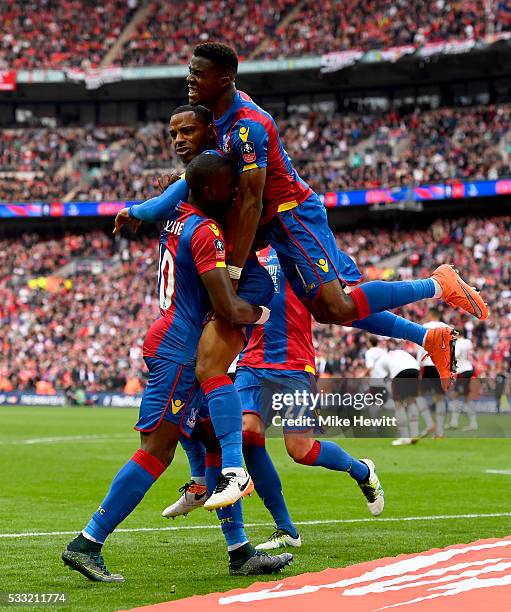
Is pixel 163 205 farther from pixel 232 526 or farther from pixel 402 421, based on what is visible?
pixel 402 421

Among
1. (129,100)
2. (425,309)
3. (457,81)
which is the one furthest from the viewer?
(129,100)

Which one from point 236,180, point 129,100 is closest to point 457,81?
→ point 129,100

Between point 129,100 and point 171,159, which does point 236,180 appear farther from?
point 129,100

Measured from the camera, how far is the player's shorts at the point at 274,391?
713 centimetres

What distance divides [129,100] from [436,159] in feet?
51.7

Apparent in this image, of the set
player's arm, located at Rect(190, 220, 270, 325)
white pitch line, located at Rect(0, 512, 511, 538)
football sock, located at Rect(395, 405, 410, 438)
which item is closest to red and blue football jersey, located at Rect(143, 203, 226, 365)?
player's arm, located at Rect(190, 220, 270, 325)

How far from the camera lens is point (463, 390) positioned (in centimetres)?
1838

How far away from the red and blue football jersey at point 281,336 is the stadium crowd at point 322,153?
28.6 m

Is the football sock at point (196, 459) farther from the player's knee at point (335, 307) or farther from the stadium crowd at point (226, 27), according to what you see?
the stadium crowd at point (226, 27)

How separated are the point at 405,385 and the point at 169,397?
1079 cm

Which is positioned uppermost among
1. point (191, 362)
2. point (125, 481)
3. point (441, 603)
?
point (191, 362)

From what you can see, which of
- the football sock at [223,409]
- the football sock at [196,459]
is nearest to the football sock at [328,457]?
the football sock at [196,459]

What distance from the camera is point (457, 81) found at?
40188 millimetres

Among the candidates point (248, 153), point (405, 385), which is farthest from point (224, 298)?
point (405, 385)
